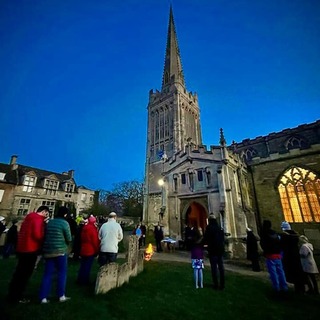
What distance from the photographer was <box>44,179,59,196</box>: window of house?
3348 centimetres

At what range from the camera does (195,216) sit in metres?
21.4

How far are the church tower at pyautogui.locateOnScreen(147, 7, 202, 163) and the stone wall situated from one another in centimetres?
3485

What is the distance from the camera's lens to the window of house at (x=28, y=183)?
30675 millimetres

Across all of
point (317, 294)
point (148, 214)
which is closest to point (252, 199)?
point (317, 294)

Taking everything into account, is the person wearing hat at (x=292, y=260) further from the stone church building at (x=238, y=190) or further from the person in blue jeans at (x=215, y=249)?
the stone church building at (x=238, y=190)

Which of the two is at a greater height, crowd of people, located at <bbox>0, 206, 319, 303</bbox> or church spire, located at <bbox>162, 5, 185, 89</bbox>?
church spire, located at <bbox>162, 5, 185, 89</bbox>

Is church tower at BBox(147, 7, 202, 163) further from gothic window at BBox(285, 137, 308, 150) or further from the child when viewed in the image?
the child

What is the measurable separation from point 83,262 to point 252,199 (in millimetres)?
20270

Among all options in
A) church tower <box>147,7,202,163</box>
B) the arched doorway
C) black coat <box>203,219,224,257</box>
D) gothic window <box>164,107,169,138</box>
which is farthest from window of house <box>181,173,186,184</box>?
gothic window <box>164,107,169,138</box>

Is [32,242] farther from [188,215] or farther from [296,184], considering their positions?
[296,184]

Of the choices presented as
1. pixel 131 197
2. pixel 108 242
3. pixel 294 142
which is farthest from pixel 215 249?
pixel 131 197

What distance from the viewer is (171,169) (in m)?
21.8

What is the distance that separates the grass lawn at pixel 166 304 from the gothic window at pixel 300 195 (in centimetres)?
1476

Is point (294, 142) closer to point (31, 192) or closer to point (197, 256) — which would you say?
point (197, 256)
